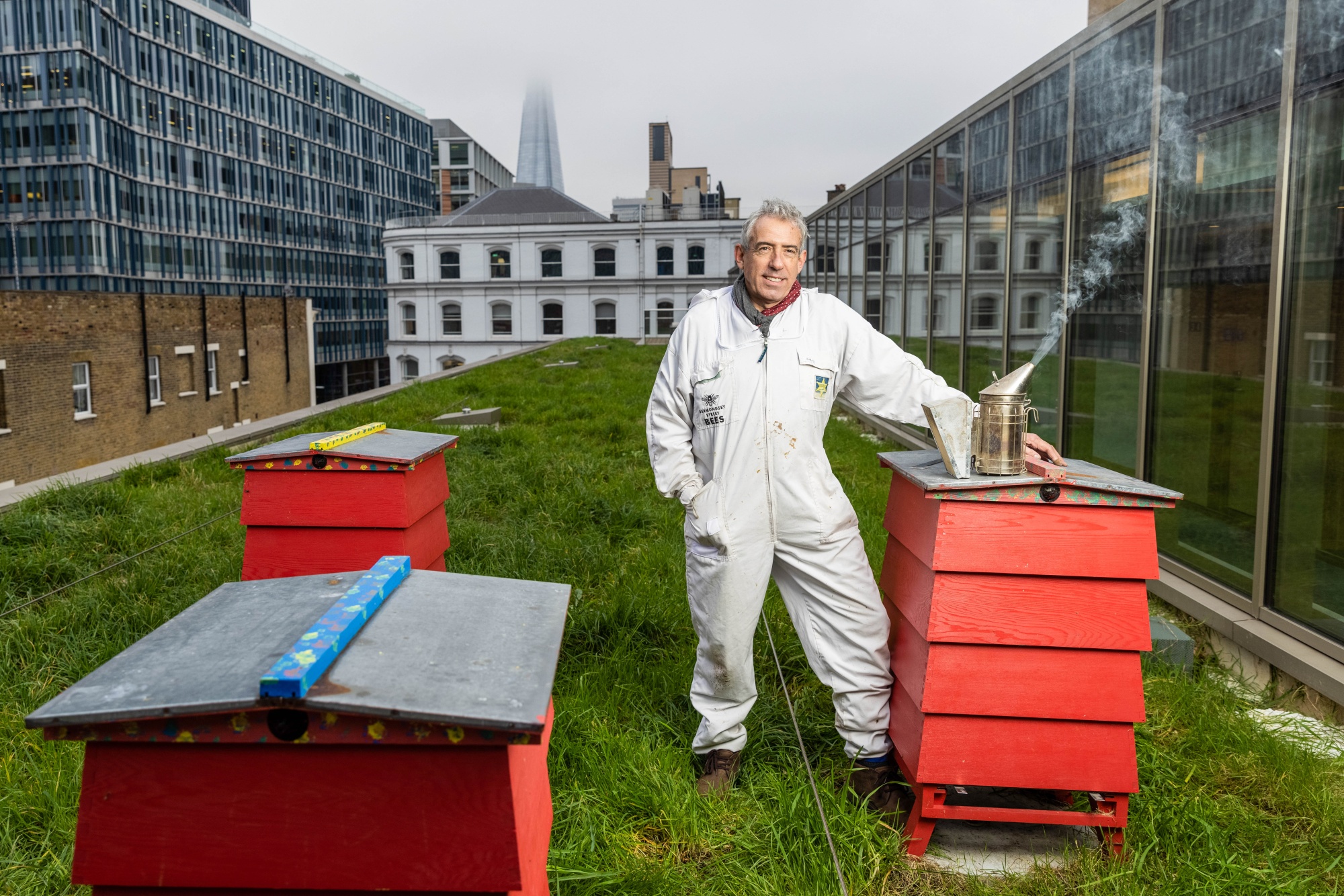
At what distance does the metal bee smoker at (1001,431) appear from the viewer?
3041 millimetres

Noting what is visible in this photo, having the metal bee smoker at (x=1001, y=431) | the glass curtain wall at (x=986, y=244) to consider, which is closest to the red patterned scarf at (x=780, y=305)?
the metal bee smoker at (x=1001, y=431)

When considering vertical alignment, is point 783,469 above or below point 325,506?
above

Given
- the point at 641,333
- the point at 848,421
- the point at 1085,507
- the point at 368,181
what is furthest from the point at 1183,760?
the point at 368,181

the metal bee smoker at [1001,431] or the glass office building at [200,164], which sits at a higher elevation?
the glass office building at [200,164]

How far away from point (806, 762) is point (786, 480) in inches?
38.1

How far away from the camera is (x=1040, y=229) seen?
7500mm

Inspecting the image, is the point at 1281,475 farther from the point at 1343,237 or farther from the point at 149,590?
the point at 149,590

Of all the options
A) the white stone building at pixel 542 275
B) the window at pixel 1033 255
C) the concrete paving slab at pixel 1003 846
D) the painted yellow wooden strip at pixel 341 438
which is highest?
the white stone building at pixel 542 275

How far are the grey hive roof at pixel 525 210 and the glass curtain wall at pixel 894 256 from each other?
40.0 metres

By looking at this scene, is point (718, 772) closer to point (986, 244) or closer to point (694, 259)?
point (986, 244)

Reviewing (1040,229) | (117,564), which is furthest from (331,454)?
(1040,229)

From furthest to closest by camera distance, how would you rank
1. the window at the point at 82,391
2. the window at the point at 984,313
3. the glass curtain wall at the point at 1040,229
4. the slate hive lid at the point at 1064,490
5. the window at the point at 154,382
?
the window at the point at 154,382 → the window at the point at 82,391 → the window at the point at 984,313 → the glass curtain wall at the point at 1040,229 → the slate hive lid at the point at 1064,490

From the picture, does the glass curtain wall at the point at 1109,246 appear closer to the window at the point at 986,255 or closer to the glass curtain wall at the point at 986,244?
the glass curtain wall at the point at 986,244

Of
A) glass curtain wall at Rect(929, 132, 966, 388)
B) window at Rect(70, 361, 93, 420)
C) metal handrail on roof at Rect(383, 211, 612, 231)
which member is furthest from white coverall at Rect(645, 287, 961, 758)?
metal handrail on roof at Rect(383, 211, 612, 231)
